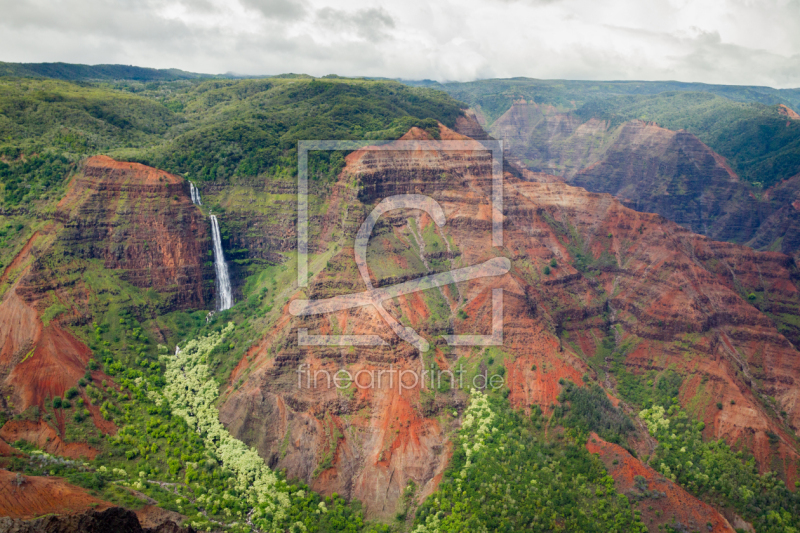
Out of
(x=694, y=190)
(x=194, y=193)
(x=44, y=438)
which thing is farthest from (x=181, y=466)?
(x=694, y=190)

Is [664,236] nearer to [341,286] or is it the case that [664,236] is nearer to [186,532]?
[341,286]

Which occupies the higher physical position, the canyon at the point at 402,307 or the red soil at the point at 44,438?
the canyon at the point at 402,307

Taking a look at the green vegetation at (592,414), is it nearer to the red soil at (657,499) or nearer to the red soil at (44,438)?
the red soil at (657,499)

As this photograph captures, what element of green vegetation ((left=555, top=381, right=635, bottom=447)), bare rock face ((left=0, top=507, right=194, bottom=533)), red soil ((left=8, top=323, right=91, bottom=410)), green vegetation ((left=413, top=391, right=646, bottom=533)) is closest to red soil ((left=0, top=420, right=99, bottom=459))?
red soil ((left=8, top=323, right=91, bottom=410))

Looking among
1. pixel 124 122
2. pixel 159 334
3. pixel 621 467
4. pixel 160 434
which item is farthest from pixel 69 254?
pixel 621 467

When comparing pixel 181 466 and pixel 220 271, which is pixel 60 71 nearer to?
pixel 220 271

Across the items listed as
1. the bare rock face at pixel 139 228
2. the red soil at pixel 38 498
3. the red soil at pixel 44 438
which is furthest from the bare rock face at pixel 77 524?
the bare rock face at pixel 139 228

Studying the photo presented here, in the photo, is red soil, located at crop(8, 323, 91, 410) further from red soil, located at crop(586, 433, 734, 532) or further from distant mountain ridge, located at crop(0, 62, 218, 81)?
distant mountain ridge, located at crop(0, 62, 218, 81)
